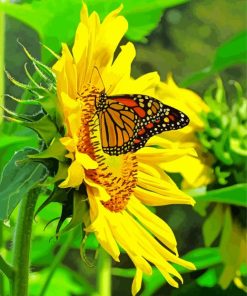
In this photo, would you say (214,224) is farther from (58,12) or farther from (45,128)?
(45,128)

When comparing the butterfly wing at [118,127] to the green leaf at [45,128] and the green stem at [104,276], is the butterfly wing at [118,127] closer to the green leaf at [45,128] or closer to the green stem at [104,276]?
the green leaf at [45,128]

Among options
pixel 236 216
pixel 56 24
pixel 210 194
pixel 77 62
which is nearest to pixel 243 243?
pixel 236 216

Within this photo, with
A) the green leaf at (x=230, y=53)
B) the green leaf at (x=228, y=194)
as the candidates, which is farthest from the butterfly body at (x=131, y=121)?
the green leaf at (x=230, y=53)

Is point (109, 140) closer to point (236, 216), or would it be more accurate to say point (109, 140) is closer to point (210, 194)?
point (210, 194)

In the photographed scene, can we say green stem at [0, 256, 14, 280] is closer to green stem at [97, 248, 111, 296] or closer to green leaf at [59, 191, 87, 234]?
green leaf at [59, 191, 87, 234]

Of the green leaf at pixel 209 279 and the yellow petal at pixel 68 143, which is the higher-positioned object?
the yellow petal at pixel 68 143

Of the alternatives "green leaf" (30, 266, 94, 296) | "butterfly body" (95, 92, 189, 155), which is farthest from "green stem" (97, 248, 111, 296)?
"butterfly body" (95, 92, 189, 155)
